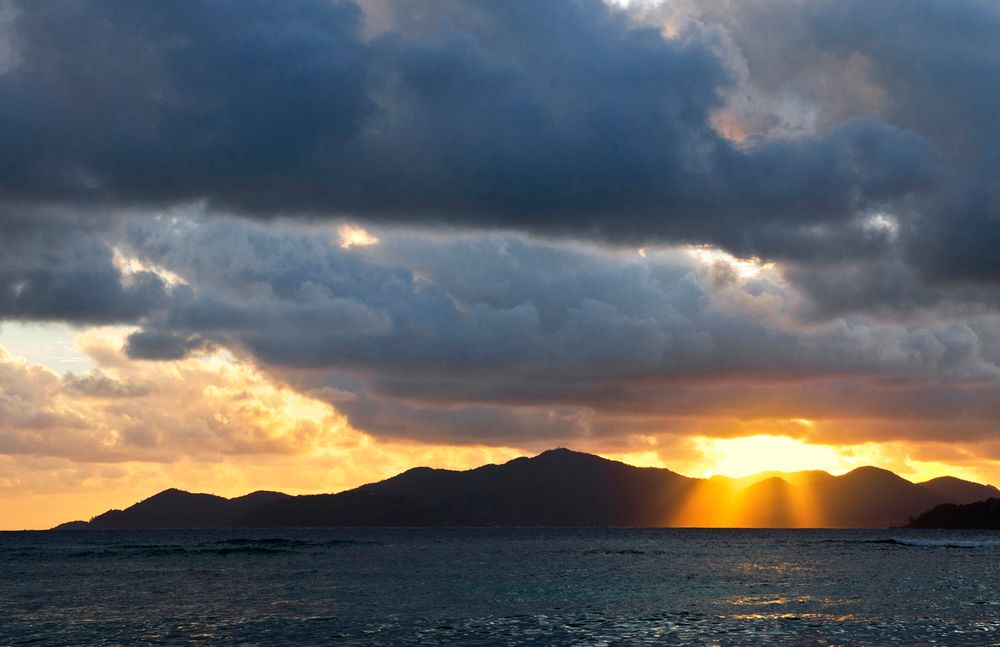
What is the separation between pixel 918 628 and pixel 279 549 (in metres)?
123

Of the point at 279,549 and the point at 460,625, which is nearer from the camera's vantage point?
the point at 460,625

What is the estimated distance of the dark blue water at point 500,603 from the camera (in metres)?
54.3

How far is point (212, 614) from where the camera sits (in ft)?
210

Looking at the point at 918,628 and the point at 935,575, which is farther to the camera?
the point at 935,575

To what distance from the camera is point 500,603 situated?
231ft

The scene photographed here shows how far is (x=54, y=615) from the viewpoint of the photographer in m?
64.6

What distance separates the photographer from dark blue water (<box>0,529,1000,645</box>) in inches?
2140

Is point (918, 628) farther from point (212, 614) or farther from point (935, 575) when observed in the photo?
point (935, 575)

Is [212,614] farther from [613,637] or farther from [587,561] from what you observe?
[587,561]

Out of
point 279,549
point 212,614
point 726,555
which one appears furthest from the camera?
point 279,549

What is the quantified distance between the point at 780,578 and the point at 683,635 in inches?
1774

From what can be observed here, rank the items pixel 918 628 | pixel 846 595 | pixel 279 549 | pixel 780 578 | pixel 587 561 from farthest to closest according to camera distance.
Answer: pixel 279 549 < pixel 587 561 < pixel 780 578 < pixel 846 595 < pixel 918 628

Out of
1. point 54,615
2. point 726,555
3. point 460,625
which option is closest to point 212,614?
point 54,615

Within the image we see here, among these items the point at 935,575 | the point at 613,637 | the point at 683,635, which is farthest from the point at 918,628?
the point at 935,575
